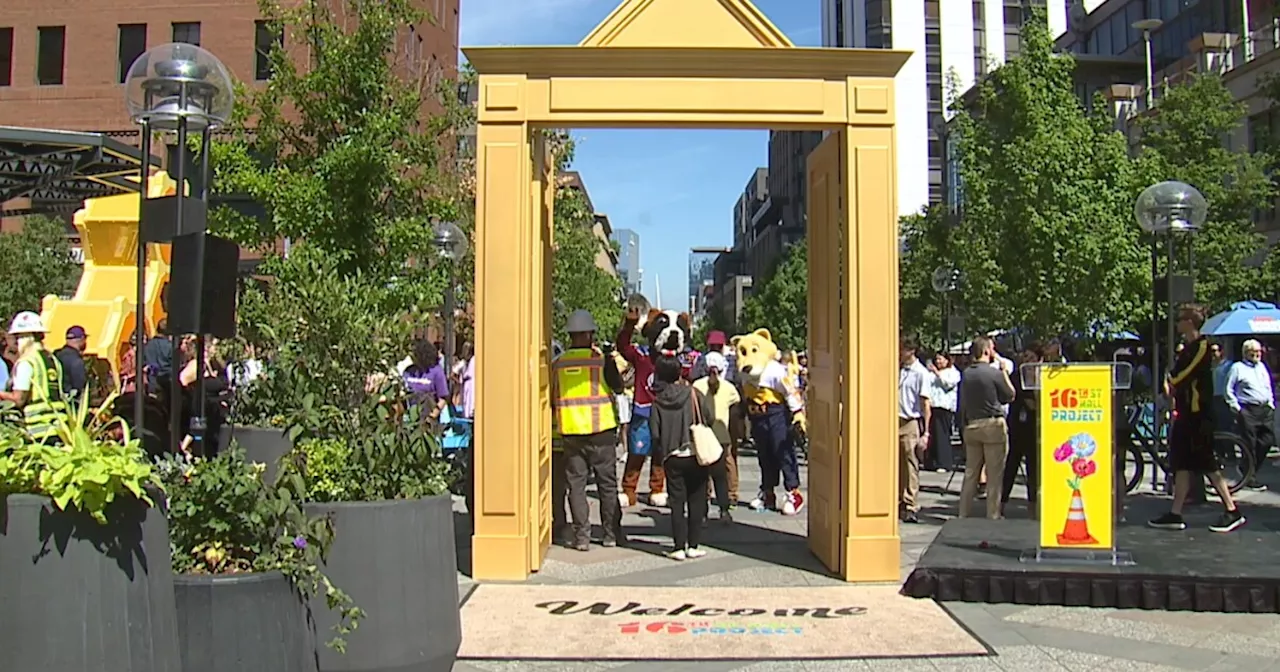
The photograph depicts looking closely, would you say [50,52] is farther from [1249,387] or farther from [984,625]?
[984,625]

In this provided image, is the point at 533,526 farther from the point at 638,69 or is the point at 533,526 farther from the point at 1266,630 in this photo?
the point at 1266,630

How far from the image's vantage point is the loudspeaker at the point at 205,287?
619cm

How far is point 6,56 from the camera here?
38.9 m

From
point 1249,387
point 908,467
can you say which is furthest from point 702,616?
point 1249,387

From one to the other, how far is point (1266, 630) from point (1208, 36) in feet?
107

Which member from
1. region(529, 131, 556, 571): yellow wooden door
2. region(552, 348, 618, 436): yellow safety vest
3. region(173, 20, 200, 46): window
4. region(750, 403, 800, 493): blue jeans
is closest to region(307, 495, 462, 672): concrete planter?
region(529, 131, 556, 571): yellow wooden door

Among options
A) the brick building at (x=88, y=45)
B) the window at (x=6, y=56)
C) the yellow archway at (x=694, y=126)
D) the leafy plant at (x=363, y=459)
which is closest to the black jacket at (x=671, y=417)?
the yellow archway at (x=694, y=126)

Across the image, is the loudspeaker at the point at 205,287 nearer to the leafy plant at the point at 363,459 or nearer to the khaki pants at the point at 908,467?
the leafy plant at the point at 363,459

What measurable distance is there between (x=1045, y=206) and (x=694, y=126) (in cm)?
1544

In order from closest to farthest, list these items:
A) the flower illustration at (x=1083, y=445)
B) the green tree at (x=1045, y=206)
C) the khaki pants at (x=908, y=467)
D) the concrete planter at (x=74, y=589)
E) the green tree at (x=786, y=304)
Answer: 1. the concrete planter at (x=74, y=589)
2. the flower illustration at (x=1083, y=445)
3. the khaki pants at (x=908, y=467)
4. the green tree at (x=1045, y=206)
5. the green tree at (x=786, y=304)

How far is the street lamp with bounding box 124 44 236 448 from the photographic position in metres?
6.60

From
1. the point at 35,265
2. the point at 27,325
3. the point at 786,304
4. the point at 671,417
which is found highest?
the point at 786,304

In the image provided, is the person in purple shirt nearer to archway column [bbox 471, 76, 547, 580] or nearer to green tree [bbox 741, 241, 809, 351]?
archway column [bbox 471, 76, 547, 580]

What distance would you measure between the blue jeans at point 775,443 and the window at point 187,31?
32856mm
